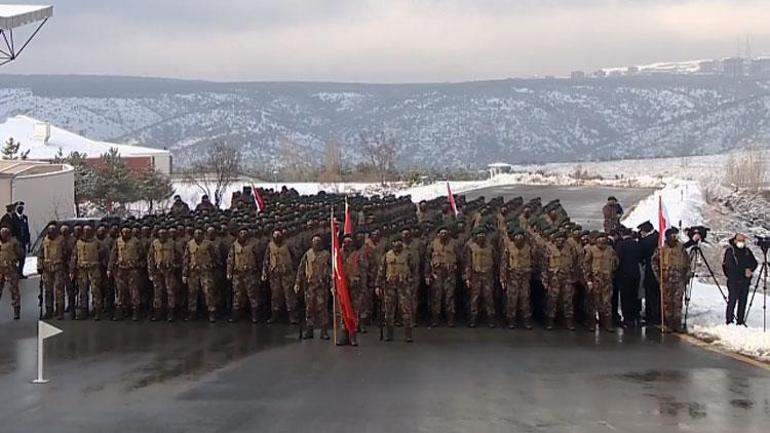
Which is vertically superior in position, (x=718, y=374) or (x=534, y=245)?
(x=534, y=245)

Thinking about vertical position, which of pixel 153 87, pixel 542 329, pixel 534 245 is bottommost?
pixel 542 329

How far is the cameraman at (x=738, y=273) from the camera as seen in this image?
55.2 ft

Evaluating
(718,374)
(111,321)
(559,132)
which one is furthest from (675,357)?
(559,132)

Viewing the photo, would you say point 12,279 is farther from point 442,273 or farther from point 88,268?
point 442,273

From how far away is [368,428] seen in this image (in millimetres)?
10656

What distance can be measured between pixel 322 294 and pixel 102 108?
170247 mm

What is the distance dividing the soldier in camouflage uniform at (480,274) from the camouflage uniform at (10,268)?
25.3ft

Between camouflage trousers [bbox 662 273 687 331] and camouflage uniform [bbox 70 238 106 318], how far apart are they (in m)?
9.40

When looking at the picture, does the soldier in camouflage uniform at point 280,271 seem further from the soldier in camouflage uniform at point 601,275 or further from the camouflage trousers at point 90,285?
the soldier in camouflage uniform at point 601,275

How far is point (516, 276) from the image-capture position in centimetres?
1731

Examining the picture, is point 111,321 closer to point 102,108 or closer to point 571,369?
point 571,369

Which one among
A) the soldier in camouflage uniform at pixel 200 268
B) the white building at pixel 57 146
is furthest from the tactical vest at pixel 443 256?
the white building at pixel 57 146

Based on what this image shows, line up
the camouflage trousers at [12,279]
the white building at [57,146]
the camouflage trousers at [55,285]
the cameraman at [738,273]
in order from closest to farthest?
1. the cameraman at [738,273]
2. the camouflage trousers at [55,285]
3. the camouflage trousers at [12,279]
4. the white building at [57,146]

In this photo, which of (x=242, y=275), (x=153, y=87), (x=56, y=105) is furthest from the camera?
(x=153, y=87)
